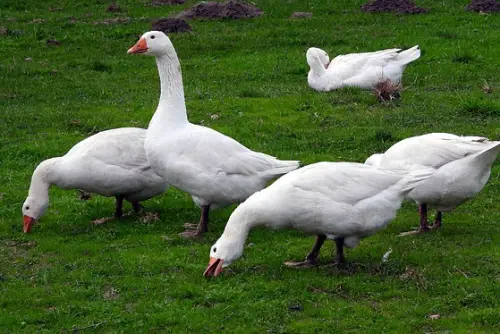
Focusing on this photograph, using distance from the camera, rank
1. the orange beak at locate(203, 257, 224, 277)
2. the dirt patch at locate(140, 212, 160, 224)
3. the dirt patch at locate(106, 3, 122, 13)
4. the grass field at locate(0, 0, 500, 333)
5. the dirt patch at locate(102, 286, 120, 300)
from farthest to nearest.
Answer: the dirt patch at locate(106, 3, 122, 13), the dirt patch at locate(140, 212, 160, 224), the orange beak at locate(203, 257, 224, 277), the dirt patch at locate(102, 286, 120, 300), the grass field at locate(0, 0, 500, 333)

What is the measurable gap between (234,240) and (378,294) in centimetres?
165

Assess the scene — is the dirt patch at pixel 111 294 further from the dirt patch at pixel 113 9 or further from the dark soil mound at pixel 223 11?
the dirt patch at pixel 113 9

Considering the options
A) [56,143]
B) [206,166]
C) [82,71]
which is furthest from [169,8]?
[206,166]

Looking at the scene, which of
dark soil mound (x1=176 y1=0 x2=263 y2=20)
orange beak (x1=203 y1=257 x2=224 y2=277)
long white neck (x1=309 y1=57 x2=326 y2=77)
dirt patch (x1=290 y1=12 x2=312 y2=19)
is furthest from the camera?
dark soil mound (x1=176 y1=0 x2=263 y2=20)

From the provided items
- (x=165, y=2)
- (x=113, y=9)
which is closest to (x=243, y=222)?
(x=113, y=9)

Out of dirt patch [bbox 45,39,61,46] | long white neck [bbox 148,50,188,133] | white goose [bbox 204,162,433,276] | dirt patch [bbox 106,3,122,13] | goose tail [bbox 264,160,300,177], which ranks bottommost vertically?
dirt patch [bbox 45,39,61,46]

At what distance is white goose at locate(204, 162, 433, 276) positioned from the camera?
34.8ft

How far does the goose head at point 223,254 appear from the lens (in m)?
10.6

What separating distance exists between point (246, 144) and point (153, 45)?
13.2ft

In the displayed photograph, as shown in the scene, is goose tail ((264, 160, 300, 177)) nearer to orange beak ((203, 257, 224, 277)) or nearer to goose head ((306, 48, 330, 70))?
orange beak ((203, 257, 224, 277))

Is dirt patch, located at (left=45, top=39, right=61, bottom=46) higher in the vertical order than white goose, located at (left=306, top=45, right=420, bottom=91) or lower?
lower

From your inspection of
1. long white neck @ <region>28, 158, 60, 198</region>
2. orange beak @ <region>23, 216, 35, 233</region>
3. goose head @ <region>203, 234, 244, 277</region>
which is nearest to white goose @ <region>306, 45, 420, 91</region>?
long white neck @ <region>28, 158, 60, 198</region>

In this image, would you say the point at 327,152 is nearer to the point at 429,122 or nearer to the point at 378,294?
the point at 429,122

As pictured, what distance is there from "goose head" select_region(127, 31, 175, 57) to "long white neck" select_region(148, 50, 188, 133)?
8cm
